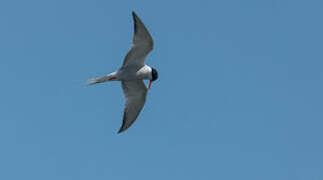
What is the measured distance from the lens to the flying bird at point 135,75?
2075 cm

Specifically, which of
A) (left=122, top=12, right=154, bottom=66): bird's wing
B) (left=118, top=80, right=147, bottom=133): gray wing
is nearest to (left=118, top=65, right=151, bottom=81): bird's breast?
(left=122, top=12, right=154, bottom=66): bird's wing

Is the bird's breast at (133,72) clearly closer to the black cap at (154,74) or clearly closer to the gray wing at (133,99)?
the black cap at (154,74)

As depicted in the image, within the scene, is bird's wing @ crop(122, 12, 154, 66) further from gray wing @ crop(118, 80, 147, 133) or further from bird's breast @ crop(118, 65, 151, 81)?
gray wing @ crop(118, 80, 147, 133)

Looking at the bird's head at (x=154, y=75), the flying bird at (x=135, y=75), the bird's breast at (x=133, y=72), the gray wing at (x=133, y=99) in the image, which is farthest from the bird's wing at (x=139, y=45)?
the gray wing at (x=133, y=99)

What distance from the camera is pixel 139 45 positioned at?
21062mm

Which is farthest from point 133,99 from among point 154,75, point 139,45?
point 139,45

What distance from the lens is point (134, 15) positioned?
65.3 ft

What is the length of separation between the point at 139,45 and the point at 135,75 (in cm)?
157

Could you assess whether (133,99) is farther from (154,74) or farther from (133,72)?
(133,72)

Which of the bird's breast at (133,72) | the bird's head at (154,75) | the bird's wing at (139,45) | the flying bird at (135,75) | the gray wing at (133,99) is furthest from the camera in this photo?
the gray wing at (133,99)

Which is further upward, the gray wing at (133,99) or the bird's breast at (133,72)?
the bird's breast at (133,72)

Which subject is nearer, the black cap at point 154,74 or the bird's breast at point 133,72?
the bird's breast at point 133,72

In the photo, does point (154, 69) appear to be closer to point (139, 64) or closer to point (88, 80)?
point (139, 64)

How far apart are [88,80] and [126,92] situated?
7.07 feet
